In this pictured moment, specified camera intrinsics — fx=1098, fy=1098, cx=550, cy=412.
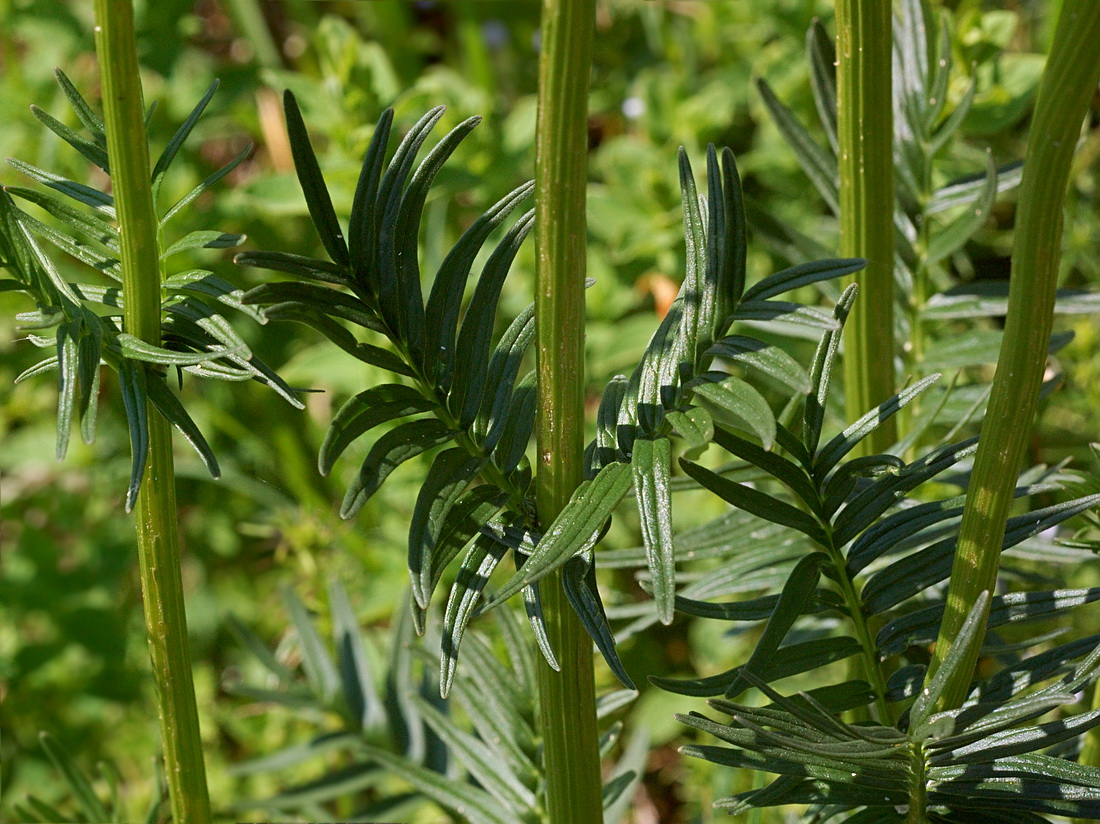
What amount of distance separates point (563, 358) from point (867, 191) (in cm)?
19

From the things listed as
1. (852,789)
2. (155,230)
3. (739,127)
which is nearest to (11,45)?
(739,127)

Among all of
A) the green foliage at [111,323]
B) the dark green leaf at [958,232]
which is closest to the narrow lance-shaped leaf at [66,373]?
the green foliage at [111,323]

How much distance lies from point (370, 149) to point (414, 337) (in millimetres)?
70

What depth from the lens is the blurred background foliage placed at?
109cm

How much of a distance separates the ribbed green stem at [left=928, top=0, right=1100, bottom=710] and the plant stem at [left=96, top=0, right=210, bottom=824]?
11.0 inches

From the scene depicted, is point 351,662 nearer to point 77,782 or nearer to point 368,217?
point 77,782

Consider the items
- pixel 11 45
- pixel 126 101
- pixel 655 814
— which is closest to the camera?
pixel 126 101

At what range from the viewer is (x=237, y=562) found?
146cm

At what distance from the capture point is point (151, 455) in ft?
1.34

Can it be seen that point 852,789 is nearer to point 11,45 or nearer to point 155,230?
point 155,230

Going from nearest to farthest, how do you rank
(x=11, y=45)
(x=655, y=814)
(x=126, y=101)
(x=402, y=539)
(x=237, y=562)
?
(x=126, y=101) < (x=402, y=539) < (x=655, y=814) < (x=11, y=45) < (x=237, y=562)

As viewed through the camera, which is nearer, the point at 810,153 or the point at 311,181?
the point at 311,181

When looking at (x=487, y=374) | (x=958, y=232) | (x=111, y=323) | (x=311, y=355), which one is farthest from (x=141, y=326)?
(x=311, y=355)

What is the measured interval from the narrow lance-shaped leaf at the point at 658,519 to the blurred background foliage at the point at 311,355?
2.10ft
